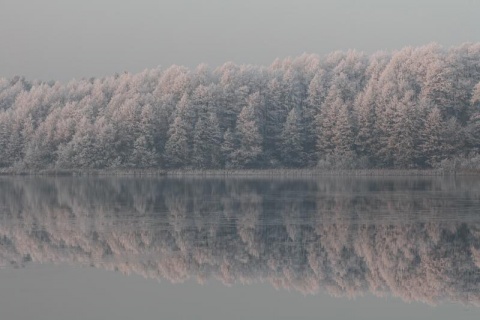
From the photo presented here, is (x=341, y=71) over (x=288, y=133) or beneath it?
over

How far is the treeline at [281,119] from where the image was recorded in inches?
3100

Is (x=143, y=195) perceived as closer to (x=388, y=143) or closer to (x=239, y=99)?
(x=388, y=143)

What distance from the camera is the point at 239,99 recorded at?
301ft

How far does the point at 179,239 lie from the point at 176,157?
60.5 metres

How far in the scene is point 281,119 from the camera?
301 ft

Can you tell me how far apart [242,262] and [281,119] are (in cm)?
7158

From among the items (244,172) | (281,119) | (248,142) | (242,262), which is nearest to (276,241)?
(242,262)

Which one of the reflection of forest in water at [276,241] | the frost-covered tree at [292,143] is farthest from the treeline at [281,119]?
the reflection of forest in water at [276,241]

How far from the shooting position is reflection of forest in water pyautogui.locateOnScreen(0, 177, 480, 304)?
60.7 ft

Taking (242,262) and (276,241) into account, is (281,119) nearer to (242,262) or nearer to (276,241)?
(276,241)

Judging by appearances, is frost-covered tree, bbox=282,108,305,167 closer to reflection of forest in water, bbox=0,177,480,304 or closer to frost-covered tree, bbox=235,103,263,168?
frost-covered tree, bbox=235,103,263,168

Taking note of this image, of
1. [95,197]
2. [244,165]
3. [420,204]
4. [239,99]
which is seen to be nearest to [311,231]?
[420,204]

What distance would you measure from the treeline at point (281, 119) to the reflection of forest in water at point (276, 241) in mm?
38735

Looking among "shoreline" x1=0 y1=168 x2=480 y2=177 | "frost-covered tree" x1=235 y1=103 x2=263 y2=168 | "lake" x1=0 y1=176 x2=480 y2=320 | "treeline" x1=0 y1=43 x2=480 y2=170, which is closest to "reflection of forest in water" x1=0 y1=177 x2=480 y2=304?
"lake" x1=0 y1=176 x2=480 y2=320
